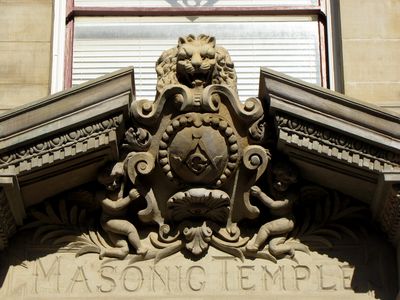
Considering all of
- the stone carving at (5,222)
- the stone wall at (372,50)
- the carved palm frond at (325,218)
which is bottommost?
the carved palm frond at (325,218)

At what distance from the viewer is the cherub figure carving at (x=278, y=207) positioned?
12.9 m

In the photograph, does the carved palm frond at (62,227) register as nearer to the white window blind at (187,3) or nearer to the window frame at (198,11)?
the window frame at (198,11)

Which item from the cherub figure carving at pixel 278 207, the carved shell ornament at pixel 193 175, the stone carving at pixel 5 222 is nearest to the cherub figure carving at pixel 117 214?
the carved shell ornament at pixel 193 175

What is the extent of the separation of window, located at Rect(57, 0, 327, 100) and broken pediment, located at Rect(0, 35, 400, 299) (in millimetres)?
1600

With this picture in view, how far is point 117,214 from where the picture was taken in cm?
1304

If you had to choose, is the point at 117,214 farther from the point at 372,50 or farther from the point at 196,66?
the point at 372,50

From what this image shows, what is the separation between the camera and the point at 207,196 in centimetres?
1277

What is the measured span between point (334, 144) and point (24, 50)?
138 inches

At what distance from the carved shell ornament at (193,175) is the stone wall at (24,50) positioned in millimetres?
1558

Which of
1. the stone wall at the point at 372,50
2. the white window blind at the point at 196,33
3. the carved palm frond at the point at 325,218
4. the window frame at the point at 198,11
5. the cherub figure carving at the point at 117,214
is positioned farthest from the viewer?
the window frame at the point at 198,11

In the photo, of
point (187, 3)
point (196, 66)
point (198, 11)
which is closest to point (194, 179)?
point (196, 66)

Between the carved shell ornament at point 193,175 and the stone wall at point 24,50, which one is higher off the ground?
the stone wall at point 24,50

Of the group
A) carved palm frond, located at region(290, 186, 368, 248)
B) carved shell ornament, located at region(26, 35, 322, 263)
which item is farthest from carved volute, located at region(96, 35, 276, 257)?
carved palm frond, located at region(290, 186, 368, 248)

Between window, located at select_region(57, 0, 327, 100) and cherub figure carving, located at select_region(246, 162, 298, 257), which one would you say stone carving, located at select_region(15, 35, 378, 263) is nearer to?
cherub figure carving, located at select_region(246, 162, 298, 257)
